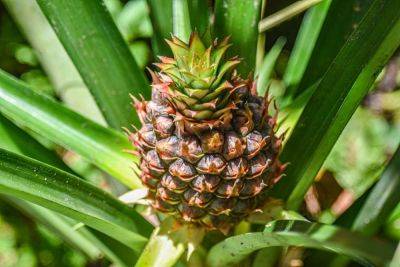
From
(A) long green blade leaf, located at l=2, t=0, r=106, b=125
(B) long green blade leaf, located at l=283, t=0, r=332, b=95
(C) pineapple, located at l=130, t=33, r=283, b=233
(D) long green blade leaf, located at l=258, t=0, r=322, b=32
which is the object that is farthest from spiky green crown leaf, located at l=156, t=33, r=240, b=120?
(A) long green blade leaf, located at l=2, t=0, r=106, b=125

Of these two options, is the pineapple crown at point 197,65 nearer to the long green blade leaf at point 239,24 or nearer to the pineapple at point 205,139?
the pineapple at point 205,139

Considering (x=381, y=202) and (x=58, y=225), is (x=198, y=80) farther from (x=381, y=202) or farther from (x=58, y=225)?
(x=58, y=225)

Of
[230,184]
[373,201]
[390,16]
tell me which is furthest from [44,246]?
[390,16]

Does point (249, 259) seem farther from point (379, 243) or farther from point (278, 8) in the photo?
point (278, 8)

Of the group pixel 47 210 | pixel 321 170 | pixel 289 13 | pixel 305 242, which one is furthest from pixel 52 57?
pixel 305 242

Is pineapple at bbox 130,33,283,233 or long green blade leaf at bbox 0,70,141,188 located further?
long green blade leaf at bbox 0,70,141,188

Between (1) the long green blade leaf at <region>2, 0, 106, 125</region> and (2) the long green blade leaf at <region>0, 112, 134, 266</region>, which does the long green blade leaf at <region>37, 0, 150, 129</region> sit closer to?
(2) the long green blade leaf at <region>0, 112, 134, 266</region>

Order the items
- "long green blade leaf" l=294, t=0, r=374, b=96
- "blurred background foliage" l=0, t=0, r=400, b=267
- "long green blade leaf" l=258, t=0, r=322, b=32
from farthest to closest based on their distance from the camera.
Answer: "blurred background foliage" l=0, t=0, r=400, b=267
"long green blade leaf" l=258, t=0, r=322, b=32
"long green blade leaf" l=294, t=0, r=374, b=96
